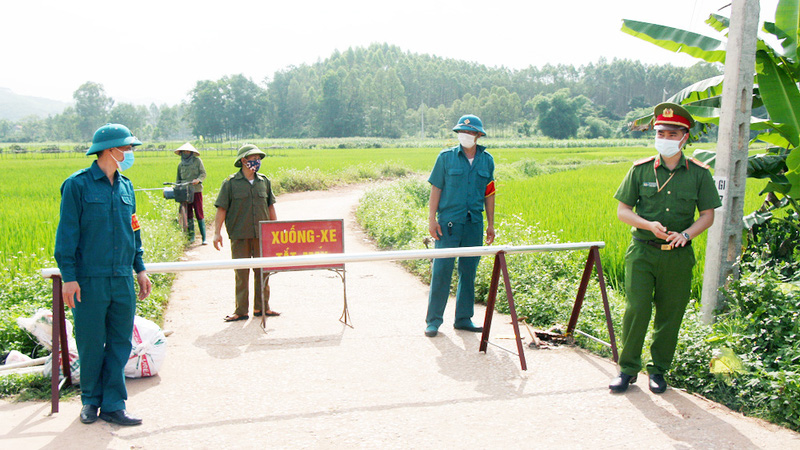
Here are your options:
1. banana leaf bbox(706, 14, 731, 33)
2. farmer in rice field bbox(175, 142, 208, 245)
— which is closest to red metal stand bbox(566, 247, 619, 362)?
banana leaf bbox(706, 14, 731, 33)

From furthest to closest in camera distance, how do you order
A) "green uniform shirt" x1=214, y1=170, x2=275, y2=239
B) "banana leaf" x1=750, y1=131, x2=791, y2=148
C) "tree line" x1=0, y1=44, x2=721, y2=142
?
"tree line" x1=0, y1=44, x2=721, y2=142
"green uniform shirt" x1=214, y1=170, x2=275, y2=239
"banana leaf" x1=750, y1=131, x2=791, y2=148

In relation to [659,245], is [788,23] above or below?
above

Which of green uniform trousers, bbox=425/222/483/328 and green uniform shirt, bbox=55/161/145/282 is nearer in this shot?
green uniform shirt, bbox=55/161/145/282

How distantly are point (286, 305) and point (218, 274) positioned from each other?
226 centimetres

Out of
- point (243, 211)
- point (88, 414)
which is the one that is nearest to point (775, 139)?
point (243, 211)

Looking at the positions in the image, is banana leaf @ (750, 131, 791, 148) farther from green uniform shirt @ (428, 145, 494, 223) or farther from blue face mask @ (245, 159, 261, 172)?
blue face mask @ (245, 159, 261, 172)

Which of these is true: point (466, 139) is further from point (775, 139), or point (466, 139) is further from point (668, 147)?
point (775, 139)

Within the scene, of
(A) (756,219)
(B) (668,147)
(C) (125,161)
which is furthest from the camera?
(A) (756,219)

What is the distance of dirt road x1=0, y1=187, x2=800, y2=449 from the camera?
3680 millimetres

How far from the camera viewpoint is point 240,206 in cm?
651

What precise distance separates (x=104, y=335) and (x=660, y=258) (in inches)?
150

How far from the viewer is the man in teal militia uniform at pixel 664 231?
4242 millimetres

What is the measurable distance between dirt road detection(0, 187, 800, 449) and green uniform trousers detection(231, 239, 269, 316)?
0.75 feet

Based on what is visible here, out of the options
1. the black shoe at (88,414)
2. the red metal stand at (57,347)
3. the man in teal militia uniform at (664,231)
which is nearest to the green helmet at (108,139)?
the red metal stand at (57,347)
